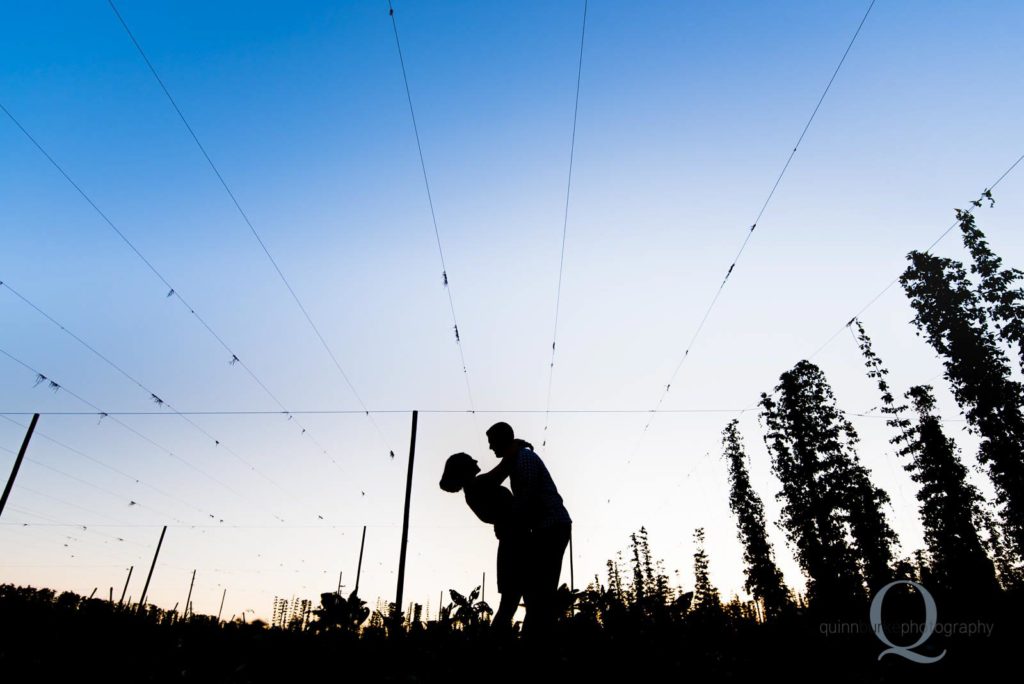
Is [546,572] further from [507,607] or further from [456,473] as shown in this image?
[456,473]

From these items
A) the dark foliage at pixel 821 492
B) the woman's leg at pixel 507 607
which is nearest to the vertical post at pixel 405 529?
the woman's leg at pixel 507 607

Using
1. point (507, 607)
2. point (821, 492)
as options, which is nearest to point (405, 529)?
point (507, 607)

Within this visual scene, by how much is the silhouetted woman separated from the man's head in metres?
0.25

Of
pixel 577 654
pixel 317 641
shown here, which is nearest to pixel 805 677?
pixel 577 654

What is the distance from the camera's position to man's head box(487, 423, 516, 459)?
183 inches

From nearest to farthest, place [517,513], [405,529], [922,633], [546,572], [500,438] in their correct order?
1. [922,633]
2. [546,572]
3. [517,513]
4. [500,438]
5. [405,529]

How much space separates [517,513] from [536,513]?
0.57 ft

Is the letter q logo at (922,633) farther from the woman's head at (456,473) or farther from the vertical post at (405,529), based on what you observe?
the vertical post at (405,529)

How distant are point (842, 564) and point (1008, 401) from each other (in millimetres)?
13975

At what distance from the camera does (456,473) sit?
14.9ft

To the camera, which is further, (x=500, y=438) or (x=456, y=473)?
(x=500, y=438)

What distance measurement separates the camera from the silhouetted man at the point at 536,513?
169 inches

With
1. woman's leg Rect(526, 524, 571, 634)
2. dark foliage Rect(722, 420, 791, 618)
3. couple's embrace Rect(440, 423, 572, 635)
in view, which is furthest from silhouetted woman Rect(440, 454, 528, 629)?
dark foliage Rect(722, 420, 791, 618)

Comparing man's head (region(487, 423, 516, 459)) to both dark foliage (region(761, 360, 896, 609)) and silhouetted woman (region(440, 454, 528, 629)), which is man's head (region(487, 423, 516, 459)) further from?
dark foliage (region(761, 360, 896, 609))
